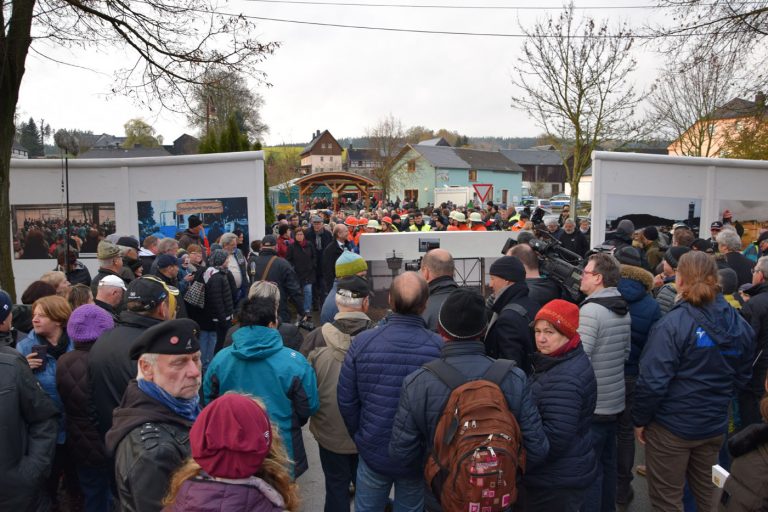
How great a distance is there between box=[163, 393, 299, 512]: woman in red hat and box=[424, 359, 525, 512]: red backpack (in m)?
0.92

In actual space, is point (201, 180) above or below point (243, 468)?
above

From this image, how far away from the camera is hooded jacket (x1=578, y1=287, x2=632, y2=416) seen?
3801 mm

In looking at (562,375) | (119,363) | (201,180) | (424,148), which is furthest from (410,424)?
(424,148)

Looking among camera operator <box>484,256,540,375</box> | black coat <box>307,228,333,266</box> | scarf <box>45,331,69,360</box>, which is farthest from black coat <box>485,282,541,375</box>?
black coat <box>307,228,333,266</box>

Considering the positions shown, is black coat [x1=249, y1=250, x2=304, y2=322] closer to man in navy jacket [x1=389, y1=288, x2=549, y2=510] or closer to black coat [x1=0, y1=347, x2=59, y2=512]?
black coat [x1=0, y1=347, x2=59, y2=512]

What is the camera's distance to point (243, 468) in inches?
70.3

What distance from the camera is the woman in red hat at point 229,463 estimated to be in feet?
5.79

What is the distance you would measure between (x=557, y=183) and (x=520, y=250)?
8821 cm

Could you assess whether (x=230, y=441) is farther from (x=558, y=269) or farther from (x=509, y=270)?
(x=558, y=269)

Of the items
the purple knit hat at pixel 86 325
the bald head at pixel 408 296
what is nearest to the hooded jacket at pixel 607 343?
the bald head at pixel 408 296

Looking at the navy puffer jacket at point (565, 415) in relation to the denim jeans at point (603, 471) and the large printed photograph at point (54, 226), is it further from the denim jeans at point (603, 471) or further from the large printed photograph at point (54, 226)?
the large printed photograph at point (54, 226)

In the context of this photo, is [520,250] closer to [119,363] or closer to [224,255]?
[119,363]

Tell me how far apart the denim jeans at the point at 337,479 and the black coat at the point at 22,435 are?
163cm

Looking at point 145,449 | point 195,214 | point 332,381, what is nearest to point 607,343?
point 332,381
